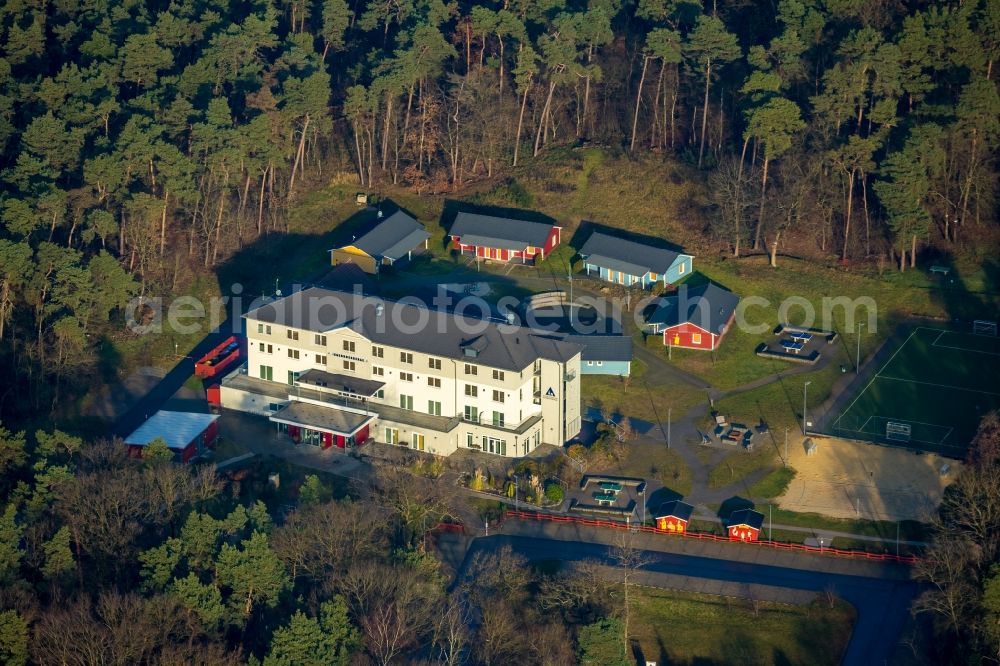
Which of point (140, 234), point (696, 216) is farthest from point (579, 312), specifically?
point (140, 234)

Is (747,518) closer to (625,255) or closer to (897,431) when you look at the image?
(897,431)

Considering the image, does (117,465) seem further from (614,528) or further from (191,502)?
(614,528)

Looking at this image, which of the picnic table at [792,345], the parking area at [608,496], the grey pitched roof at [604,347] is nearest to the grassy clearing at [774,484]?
the parking area at [608,496]

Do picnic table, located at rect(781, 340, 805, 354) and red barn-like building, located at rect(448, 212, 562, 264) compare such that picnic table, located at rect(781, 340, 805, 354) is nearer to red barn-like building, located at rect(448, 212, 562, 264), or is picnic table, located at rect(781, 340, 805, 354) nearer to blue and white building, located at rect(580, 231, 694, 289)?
blue and white building, located at rect(580, 231, 694, 289)

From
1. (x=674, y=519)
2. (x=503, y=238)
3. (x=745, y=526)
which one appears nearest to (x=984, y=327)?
(x=745, y=526)

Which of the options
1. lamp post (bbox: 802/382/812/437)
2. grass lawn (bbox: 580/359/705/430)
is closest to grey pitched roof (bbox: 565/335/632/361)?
grass lawn (bbox: 580/359/705/430)

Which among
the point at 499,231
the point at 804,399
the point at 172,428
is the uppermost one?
the point at 499,231
